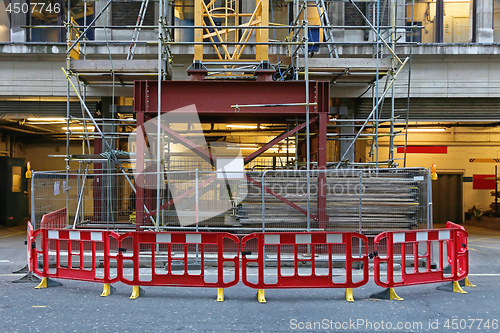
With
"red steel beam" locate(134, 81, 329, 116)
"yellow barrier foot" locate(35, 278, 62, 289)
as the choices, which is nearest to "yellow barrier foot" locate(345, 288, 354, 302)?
"red steel beam" locate(134, 81, 329, 116)

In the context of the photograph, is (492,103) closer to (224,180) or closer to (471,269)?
(471,269)

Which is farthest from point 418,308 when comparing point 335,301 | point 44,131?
point 44,131

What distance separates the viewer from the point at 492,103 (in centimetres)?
1328

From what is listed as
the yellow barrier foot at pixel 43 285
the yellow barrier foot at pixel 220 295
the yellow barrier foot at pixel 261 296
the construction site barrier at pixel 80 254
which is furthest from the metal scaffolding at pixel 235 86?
the yellow barrier foot at pixel 220 295

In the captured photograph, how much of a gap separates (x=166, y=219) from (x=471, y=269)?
7.02 metres

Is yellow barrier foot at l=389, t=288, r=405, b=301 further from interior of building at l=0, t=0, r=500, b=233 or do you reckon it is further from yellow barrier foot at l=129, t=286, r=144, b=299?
yellow barrier foot at l=129, t=286, r=144, b=299

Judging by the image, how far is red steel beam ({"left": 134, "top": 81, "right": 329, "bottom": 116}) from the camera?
10.1 metres

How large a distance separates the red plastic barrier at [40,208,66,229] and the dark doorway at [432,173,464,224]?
14.4 meters

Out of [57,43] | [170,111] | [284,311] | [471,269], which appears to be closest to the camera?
[284,311]

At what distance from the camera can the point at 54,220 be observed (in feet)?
32.2

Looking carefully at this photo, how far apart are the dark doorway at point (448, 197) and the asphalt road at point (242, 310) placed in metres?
10.7

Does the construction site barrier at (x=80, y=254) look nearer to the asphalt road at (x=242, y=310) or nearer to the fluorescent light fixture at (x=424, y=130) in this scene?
the asphalt road at (x=242, y=310)

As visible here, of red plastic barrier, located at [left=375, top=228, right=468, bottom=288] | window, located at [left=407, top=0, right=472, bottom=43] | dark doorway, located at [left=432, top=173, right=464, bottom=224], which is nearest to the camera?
red plastic barrier, located at [left=375, top=228, right=468, bottom=288]

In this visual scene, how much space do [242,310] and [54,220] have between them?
565 cm
